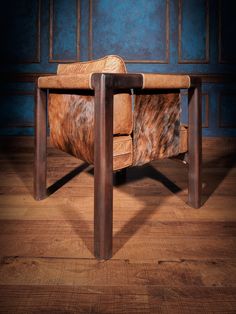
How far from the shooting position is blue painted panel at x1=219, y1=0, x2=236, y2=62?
4.12 metres

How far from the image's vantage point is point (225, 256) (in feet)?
4.29

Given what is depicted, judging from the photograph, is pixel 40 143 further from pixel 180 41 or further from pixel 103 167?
pixel 180 41

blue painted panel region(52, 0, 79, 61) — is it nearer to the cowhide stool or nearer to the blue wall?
the blue wall

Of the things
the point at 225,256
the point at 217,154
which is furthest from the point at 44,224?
the point at 217,154

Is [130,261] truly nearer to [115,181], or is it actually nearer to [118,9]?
[115,181]

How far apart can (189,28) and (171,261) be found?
11.3 feet

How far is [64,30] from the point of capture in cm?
414

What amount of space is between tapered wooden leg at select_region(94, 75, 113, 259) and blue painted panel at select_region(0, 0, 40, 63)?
316cm

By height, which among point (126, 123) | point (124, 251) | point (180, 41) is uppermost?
point (180, 41)

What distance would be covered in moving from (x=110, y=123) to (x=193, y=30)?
3.27 meters

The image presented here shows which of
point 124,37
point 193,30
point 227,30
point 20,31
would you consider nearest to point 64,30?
point 20,31

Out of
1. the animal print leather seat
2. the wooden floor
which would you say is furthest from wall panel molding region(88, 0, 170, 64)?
the animal print leather seat

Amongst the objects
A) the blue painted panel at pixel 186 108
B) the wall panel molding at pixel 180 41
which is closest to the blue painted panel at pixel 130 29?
the wall panel molding at pixel 180 41

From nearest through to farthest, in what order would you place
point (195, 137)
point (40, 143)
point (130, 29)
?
1. point (195, 137)
2. point (40, 143)
3. point (130, 29)
